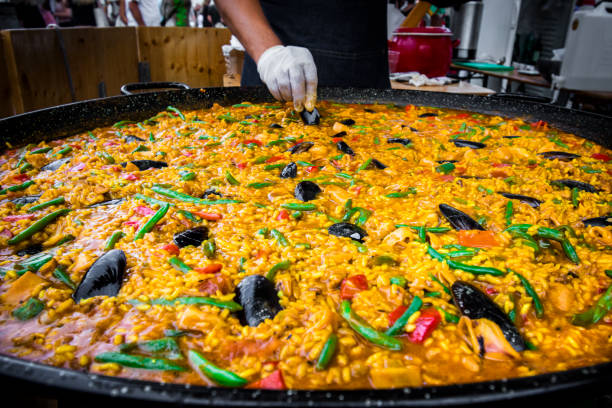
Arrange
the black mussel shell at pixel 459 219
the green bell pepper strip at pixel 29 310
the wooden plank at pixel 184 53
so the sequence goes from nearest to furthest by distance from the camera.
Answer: the green bell pepper strip at pixel 29 310, the black mussel shell at pixel 459 219, the wooden plank at pixel 184 53

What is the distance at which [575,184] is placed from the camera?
2.15 m

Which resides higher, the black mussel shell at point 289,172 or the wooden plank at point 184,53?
the wooden plank at point 184,53

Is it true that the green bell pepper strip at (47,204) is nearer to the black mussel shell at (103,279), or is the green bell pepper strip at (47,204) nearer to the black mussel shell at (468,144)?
the black mussel shell at (103,279)

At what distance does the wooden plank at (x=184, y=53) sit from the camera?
27.3ft

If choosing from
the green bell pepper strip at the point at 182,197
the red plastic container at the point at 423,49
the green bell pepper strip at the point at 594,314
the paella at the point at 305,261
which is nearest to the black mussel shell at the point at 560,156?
the paella at the point at 305,261

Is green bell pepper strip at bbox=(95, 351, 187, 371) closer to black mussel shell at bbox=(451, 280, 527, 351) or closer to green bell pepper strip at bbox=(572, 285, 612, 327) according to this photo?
black mussel shell at bbox=(451, 280, 527, 351)

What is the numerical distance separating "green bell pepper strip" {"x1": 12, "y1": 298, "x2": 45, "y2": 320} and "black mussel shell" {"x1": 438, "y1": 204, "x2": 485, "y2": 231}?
5.09 feet

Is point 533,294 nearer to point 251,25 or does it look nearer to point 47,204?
point 47,204

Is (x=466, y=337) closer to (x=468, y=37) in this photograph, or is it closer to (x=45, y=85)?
(x=45, y=85)

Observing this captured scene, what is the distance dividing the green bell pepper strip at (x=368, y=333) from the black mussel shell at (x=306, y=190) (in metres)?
0.80

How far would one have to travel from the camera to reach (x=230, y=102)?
3645 millimetres

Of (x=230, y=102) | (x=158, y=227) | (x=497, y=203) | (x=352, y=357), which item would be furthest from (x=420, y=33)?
(x=352, y=357)

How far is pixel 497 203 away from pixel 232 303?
4.40 feet

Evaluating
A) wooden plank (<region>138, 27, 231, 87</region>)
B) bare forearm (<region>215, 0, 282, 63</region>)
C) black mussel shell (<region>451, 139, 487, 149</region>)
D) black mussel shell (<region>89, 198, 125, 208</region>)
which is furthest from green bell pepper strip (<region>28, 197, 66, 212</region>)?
wooden plank (<region>138, 27, 231, 87</region>)
